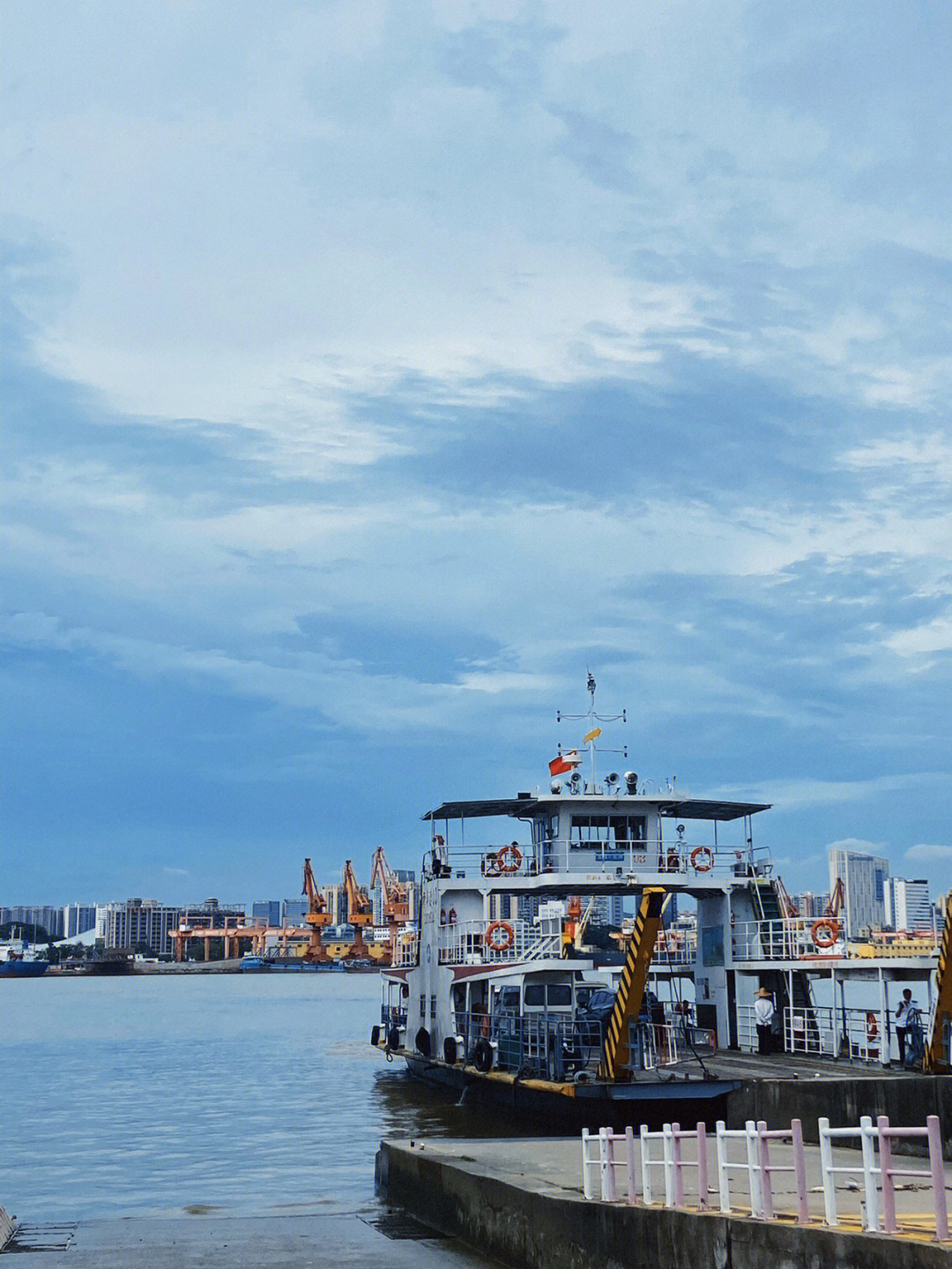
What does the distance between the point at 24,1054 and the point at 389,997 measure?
21.8 metres

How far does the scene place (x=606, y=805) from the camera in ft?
112

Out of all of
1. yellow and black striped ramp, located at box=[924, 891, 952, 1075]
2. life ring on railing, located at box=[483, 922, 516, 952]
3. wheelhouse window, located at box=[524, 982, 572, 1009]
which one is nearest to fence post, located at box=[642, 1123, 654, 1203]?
yellow and black striped ramp, located at box=[924, 891, 952, 1075]

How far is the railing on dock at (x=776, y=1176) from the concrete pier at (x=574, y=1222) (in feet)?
0.57

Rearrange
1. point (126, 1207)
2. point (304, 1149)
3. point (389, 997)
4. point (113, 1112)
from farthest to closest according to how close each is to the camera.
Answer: point (389, 997), point (113, 1112), point (304, 1149), point (126, 1207)

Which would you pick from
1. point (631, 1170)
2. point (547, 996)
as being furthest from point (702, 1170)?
point (547, 996)

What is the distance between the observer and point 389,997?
151 feet

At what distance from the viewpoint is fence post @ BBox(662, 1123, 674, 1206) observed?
13242 mm

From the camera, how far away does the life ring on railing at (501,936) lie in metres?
32.1

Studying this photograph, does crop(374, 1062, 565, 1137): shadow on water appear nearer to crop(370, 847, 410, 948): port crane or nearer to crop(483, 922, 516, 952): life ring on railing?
crop(483, 922, 516, 952): life ring on railing

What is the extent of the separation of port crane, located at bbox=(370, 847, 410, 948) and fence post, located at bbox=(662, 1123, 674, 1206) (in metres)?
137

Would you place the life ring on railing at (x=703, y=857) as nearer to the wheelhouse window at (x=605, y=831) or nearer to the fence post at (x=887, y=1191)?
the wheelhouse window at (x=605, y=831)

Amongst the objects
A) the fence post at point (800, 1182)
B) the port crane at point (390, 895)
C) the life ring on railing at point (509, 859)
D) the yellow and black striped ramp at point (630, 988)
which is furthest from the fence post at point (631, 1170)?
the port crane at point (390, 895)

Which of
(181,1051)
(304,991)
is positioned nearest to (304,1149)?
(181,1051)

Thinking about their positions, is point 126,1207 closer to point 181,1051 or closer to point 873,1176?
point 873,1176
